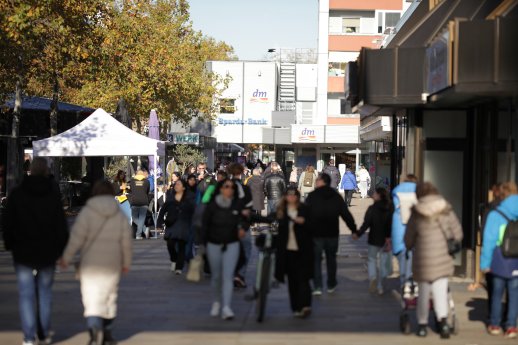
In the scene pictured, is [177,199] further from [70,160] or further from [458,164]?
[70,160]

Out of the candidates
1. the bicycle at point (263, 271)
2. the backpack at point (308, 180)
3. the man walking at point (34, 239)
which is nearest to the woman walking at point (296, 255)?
the bicycle at point (263, 271)

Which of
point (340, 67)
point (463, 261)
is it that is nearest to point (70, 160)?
point (463, 261)

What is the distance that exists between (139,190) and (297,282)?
11544 mm

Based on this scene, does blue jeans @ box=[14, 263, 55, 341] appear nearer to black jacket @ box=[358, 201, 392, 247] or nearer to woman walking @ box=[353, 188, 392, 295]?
woman walking @ box=[353, 188, 392, 295]

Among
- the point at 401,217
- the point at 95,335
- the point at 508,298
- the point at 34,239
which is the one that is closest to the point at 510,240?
the point at 508,298

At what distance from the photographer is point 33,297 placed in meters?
9.79

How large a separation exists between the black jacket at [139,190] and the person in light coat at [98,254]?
13.3 m

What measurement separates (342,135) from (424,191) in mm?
51278

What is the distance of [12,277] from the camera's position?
16500 millimetres

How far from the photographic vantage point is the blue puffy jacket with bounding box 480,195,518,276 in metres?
10.6

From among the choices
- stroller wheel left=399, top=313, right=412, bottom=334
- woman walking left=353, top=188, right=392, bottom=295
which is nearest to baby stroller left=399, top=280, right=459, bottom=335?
stroller wheel left=399, top=313, right=412, bottom=334

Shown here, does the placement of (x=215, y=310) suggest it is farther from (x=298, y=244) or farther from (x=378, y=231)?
(x=378, y=231)

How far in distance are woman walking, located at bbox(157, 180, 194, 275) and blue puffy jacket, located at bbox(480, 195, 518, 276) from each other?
7.02m

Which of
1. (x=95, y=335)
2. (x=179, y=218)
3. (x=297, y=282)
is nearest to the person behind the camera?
(x=95, y=335)
